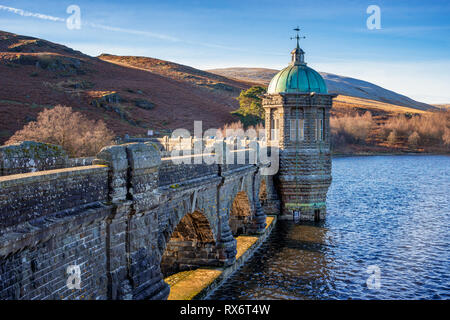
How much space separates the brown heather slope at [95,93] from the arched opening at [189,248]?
1242 inches

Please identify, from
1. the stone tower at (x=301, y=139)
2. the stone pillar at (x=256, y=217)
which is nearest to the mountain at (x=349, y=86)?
the stone tower at (x=301, y=139)

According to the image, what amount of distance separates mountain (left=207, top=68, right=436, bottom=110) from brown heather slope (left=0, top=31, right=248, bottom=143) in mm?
62717

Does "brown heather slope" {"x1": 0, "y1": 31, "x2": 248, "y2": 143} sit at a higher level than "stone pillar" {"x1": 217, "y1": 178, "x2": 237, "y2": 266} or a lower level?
higher

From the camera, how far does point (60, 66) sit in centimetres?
8144

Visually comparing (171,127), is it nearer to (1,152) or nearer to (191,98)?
(191,98)

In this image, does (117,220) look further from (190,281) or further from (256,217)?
(256,217)

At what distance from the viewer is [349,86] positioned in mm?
167375

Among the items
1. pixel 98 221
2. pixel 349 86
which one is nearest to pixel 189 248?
pixel 98 221

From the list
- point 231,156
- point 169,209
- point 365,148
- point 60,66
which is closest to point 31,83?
point 60,66

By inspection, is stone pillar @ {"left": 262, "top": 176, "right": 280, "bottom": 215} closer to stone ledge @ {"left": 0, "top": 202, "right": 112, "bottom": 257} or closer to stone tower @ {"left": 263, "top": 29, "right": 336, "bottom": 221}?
stone tower @ {"left": 263, "top": 29, "right": 336, "bottom": 221}

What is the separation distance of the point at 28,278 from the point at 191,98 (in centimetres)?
8484

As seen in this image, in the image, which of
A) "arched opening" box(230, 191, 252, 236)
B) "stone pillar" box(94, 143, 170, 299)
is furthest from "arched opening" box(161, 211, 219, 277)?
"arched opening" box(230, 191, 252, 236)

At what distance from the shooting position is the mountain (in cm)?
Answer: 15525
